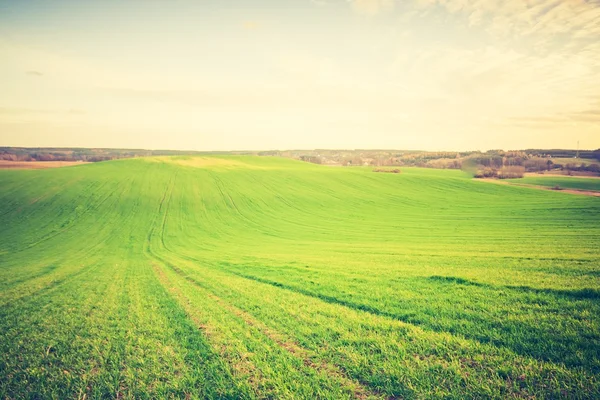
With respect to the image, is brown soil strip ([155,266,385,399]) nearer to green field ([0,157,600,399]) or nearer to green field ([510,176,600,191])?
green field ([0,157,600,399])

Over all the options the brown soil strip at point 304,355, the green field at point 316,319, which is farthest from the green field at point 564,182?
the brown soil strip at point 304,355

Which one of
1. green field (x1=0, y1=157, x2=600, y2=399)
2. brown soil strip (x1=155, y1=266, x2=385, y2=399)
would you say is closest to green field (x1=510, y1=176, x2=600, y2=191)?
green field (x1=0, y1=157, x2=600, y2=399)

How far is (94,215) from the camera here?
4188 cm

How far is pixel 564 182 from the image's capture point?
62969mm

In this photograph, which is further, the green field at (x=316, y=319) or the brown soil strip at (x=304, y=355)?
the green field at (x=316, y=319)

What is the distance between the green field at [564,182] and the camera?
2263 inches

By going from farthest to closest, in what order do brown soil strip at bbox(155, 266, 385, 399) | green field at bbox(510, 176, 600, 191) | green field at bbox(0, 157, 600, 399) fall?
green field at bbox(510, 176, 600, 191), green field at bbox(0, 157, 600, 399), brown soil strip at bbox(155, 266, 385, 399)

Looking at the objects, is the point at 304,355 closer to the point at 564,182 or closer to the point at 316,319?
the point at 316,319

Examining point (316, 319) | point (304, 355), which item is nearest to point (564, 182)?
point (316, 319)

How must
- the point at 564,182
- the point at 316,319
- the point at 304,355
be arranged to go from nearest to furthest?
the point at 304,355 < the point at 316,319 < the point at 564,182

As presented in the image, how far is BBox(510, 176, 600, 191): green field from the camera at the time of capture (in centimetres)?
5748

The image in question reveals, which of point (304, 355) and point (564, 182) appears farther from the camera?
point (564, 182)

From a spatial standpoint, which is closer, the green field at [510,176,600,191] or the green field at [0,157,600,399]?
the green field at [0,157,600,399]

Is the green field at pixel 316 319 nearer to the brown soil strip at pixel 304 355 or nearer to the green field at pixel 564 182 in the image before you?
the brown soil strip at pixel 304 355
